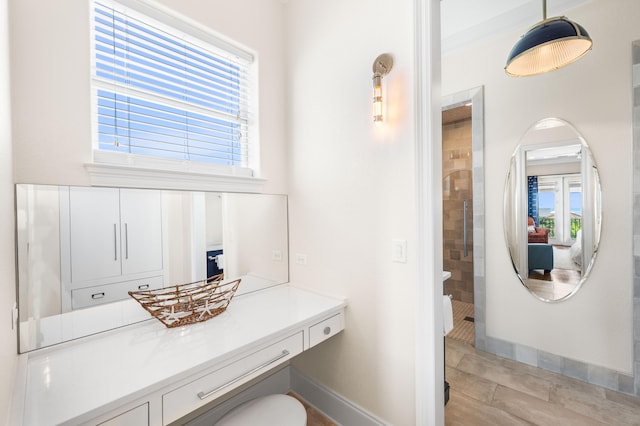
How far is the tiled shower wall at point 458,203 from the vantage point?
372 cm

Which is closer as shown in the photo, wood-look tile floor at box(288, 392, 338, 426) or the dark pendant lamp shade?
the dark pendant lamp shade

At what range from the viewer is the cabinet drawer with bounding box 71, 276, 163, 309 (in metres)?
1.27

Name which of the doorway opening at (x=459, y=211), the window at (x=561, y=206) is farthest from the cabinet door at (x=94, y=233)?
the doorway opening at (x=459, y=211)

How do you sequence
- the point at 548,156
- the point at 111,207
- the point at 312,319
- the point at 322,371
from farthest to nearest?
the point at 548,156 < the point at 322,371 < the point at 312,319 < the point at 111,207

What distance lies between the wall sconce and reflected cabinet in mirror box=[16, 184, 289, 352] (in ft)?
3.09

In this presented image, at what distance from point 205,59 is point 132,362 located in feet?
5.43

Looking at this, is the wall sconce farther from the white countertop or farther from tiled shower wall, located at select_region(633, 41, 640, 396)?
tiled shower wall, located at select_region(633, 41, 640, 396)

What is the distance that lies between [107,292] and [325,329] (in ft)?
3.65

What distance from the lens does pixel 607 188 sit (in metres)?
1.99

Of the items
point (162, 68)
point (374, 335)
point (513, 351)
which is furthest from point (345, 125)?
point (513, 351)

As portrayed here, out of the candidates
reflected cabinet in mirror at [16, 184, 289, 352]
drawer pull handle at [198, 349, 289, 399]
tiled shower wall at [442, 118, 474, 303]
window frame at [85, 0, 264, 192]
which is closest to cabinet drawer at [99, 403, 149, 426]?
drawer pull handle at [198, 349, 289, 399]

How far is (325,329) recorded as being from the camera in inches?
63.1

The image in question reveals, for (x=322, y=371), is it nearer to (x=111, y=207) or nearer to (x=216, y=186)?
(x=216, y=186)

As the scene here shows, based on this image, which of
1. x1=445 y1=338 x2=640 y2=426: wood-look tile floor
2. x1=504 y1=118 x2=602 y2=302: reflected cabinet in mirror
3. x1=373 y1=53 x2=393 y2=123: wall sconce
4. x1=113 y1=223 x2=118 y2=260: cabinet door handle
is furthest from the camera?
→ x1=504 y1=118 x2=602 y2=302: reflected cabinet in mirror
